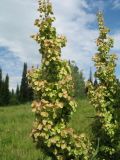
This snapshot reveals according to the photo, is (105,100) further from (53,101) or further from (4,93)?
(4,93)

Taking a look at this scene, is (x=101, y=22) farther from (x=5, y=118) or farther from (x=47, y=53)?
(x=5, y=118)

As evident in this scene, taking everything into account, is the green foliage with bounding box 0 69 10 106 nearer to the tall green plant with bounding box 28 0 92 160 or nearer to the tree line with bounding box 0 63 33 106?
the tree line with bounding box 0 63 33 106

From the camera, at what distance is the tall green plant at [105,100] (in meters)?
14.3

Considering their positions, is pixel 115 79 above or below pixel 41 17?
below

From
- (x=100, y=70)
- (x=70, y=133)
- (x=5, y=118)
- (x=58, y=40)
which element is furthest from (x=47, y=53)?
(x=5, y=118)

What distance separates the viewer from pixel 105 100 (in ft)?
48.3

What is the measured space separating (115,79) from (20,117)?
63.4ft

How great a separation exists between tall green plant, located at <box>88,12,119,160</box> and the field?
31.3 inches

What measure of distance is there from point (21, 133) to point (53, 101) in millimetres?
15381

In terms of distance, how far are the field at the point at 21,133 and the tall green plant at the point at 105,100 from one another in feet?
2.61

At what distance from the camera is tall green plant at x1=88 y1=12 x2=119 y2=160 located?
1429cm

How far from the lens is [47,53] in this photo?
1016 centimetres

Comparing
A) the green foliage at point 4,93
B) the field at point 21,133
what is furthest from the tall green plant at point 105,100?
the green foliage at point 4,93

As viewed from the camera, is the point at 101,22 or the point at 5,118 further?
the point at 5,118
